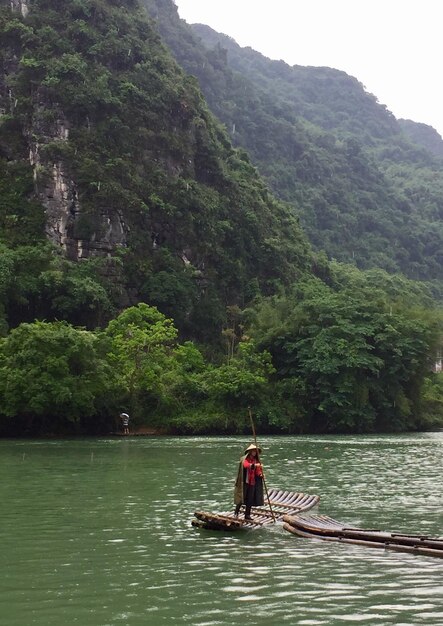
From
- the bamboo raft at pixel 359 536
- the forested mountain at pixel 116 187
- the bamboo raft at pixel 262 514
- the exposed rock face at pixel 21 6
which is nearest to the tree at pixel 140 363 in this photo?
the forested mountain at pixel 116 187

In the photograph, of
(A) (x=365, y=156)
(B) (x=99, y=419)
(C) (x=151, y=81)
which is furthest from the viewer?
(A) (x=365, y=156)

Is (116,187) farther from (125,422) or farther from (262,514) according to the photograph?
(262,514)

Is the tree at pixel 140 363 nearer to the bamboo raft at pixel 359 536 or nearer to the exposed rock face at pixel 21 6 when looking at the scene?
the bamboo raft at pixel 359 536

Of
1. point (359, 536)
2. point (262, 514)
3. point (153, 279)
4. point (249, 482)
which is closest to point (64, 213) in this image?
point (153, 279)

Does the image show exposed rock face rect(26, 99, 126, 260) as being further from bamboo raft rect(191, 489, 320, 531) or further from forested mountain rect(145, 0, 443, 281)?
bamboo raft rect(191, 489, 320, 531)

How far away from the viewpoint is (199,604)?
9516 mm

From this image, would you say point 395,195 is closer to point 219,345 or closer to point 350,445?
point 219,345

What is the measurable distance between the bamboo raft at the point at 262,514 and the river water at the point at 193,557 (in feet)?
0.65

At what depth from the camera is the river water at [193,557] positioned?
9.21 m

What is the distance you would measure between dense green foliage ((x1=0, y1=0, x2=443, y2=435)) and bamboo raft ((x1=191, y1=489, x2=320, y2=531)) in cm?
2752

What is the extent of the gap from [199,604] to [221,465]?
1898 cm

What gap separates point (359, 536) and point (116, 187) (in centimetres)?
6506

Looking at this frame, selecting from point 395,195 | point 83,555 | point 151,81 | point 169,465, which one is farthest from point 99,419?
point 395,195

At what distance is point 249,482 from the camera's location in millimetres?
14977
